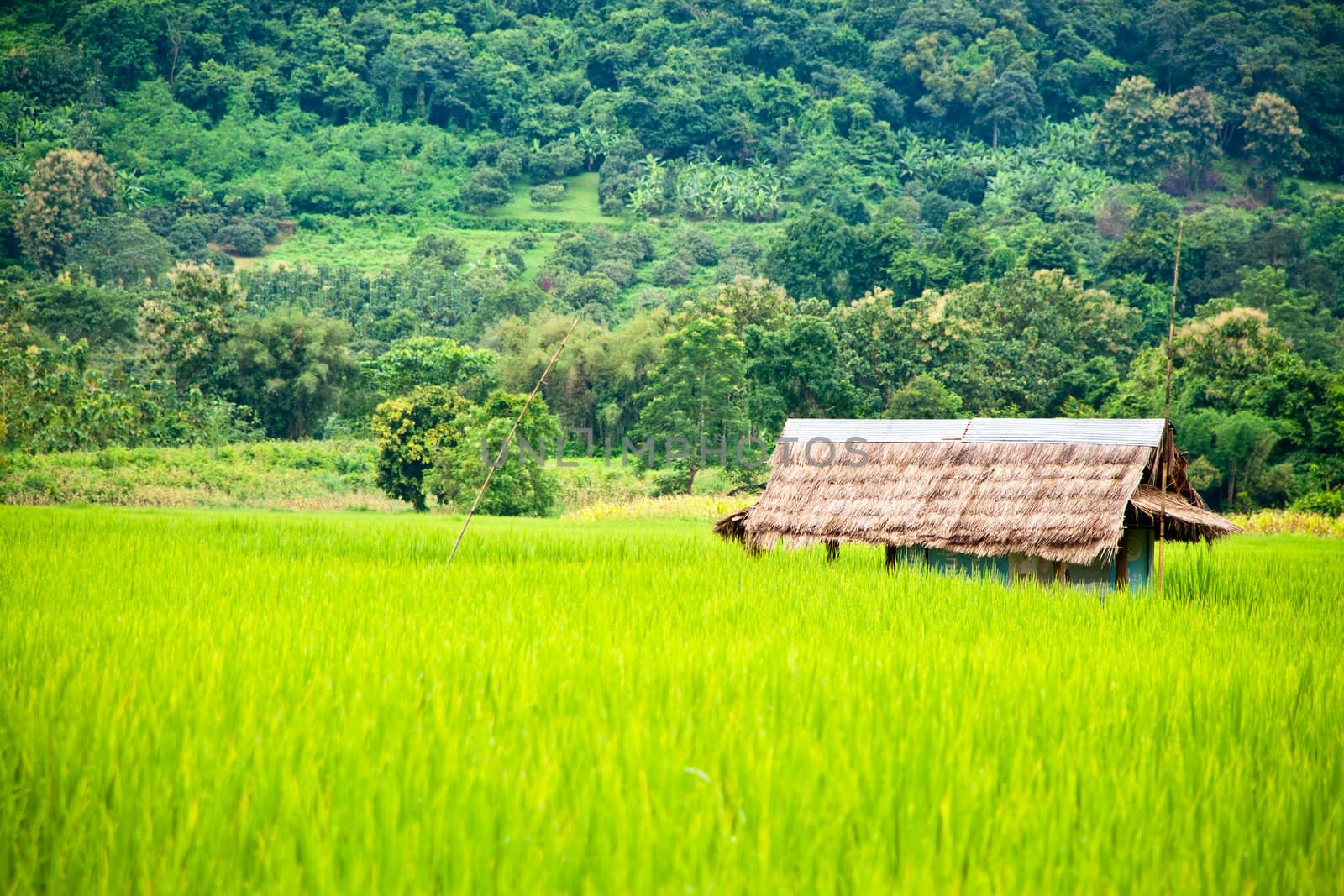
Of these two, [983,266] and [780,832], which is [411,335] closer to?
[983,266]

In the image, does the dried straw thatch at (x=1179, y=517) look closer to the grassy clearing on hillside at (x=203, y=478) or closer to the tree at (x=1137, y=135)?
the grassy clearing on hillside at (x=203, y=478)

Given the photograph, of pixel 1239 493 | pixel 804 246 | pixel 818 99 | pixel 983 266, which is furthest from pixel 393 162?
pixel 1239 493

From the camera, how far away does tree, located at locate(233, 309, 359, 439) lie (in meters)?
31.9

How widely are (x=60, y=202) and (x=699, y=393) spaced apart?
152ft

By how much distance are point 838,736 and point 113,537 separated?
926 cm

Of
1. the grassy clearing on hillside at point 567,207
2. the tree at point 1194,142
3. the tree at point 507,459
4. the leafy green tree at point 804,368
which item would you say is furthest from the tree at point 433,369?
the tree at point 1194,142

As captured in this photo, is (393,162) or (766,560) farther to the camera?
(393,162)

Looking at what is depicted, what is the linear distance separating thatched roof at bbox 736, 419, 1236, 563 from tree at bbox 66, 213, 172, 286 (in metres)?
44.6

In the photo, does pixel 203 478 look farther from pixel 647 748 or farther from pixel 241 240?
pixel 241 240

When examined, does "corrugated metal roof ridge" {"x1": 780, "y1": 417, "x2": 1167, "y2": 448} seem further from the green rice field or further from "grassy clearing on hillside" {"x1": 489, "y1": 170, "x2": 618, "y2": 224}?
"grassy clearing on hillside" {"x1": 489, "y1": 170, "x2": 618, "y2": 224}

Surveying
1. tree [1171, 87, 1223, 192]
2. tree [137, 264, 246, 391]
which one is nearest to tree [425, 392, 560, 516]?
tree [137, 264, 246, 391]

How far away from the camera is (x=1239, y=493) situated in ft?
77.8

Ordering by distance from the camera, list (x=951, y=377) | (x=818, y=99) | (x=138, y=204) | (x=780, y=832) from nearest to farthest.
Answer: (x=780, y=832) → (x=951, y=377) → (x=138, y=204) → (x=818, y=99)

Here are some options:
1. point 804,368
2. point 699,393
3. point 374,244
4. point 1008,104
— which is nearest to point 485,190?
Answer: point 374,244
